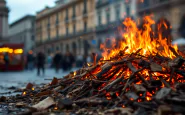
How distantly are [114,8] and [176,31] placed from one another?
15.8 metres

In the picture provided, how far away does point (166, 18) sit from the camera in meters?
30.5

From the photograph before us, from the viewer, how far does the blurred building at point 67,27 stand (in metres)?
51.8

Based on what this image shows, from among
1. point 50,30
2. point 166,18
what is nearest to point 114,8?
point 166,18

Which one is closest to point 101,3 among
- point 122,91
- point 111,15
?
point 111,15

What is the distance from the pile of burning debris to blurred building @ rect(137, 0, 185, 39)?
21854 millimetres

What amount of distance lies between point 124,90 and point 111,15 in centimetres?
3944

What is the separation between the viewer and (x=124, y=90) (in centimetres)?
562

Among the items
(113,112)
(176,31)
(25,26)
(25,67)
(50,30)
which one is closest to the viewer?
(113,112)

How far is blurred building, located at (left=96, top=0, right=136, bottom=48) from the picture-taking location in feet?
129

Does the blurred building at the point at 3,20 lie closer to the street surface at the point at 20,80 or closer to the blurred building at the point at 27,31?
the blurred building at the point at 27,31

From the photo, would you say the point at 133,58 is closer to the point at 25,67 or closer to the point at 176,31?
the point at 176,31

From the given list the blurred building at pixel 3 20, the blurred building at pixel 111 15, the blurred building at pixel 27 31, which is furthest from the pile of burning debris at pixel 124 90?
the blurred building at pixel 27 31

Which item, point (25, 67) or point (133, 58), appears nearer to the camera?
point (133, 58)

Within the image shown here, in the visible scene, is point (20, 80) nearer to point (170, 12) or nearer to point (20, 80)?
point (20, 80)
